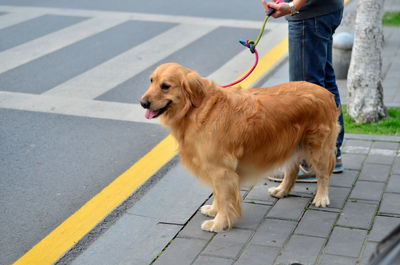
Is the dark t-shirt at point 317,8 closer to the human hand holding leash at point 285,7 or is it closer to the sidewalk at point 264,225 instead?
the human hand holding leash at point 285,7

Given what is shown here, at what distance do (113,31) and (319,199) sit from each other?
22.4 feet

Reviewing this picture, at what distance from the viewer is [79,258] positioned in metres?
3.98

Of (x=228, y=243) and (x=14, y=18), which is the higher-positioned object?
(x=14, y=18)

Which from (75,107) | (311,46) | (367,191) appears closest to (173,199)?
(367,191)

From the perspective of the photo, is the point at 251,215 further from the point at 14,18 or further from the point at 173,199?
the point at 14,18

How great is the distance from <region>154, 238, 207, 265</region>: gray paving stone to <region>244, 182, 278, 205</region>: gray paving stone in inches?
31.0

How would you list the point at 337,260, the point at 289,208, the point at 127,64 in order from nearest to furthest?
the point at 337,260 → the point at 289,208 → the point at 127,64

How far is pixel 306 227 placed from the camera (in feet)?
13.8

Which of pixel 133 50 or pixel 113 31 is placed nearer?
pixel 133 50

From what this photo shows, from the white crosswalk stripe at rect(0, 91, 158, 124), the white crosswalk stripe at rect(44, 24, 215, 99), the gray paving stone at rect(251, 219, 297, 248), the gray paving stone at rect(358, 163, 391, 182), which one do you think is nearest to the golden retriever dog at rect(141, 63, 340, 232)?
the gray paving stone at rect(251, 219, 297, 248)

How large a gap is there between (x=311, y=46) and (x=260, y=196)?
4.38 ft

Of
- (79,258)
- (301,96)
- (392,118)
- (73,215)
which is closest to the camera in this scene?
(79,258)

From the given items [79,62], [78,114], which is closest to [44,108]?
[78,114]

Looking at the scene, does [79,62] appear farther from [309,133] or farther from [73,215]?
[309,133]
